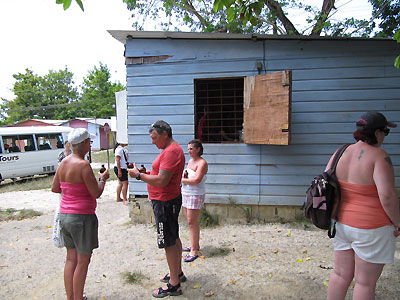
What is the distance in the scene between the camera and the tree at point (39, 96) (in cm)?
3766

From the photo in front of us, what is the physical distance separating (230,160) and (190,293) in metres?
2.78

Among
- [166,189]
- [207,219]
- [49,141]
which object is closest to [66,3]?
[166,189]

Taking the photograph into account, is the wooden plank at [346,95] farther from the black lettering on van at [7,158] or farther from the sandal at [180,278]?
the black lettering on van at [7,158]

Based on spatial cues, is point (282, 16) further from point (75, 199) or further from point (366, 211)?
point (75, 199)

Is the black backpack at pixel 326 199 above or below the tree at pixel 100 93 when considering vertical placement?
below

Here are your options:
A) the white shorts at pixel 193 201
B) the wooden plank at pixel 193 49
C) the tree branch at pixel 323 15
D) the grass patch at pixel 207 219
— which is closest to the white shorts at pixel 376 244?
the white shorts at pixel 193 201

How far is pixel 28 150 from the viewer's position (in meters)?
12.5

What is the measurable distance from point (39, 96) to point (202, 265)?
41.5 meters

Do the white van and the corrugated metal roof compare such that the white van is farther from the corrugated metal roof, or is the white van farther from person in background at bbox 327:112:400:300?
person in background at bbox 327:112:400:300

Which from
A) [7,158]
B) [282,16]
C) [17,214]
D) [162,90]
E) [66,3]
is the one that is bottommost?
[17,214]

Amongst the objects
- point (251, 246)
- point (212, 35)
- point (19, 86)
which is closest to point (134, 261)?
point (251, 246)

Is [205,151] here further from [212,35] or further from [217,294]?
[217,294]

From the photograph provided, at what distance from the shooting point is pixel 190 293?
10.5ft

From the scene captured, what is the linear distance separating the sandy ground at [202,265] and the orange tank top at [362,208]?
1.39m
